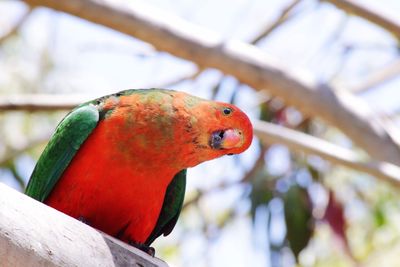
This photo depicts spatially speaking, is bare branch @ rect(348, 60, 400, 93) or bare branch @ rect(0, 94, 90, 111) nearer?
bare branch @ rect(0, 94, 90, 111)

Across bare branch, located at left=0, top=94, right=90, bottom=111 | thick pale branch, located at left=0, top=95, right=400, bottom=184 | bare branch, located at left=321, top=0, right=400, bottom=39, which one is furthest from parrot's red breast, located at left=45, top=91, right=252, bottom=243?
bare branch, located at left=321, top=0, right=400, bottom=39

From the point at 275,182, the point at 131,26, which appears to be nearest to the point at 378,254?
the point at 275,182

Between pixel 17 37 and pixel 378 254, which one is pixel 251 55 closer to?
pixel 378 254

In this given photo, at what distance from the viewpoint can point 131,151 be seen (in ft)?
15.7

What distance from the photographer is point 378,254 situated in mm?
10961

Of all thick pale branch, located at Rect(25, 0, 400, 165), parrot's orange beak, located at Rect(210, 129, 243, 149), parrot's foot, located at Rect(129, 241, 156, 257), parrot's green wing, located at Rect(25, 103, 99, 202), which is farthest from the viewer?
thick pale branch, located at Rect(25, 0, 400, 165)

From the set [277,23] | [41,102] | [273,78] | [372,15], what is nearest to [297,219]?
[273,78]

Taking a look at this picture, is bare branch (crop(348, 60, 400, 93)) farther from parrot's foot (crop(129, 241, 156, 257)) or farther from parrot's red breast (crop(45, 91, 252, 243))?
parrot's foot (crop(129, 241, 156, 257))

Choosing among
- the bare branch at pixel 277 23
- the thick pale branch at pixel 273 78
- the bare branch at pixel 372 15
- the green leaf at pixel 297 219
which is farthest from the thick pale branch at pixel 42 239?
the bare branch at pixel 277 23

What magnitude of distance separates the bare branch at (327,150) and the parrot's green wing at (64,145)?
9.32ft

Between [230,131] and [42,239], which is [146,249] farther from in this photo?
[42,239]

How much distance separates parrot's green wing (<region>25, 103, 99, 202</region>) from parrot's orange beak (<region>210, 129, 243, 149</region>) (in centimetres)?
74

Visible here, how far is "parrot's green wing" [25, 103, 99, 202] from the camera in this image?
4.94 metres

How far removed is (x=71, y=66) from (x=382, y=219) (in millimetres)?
4660
